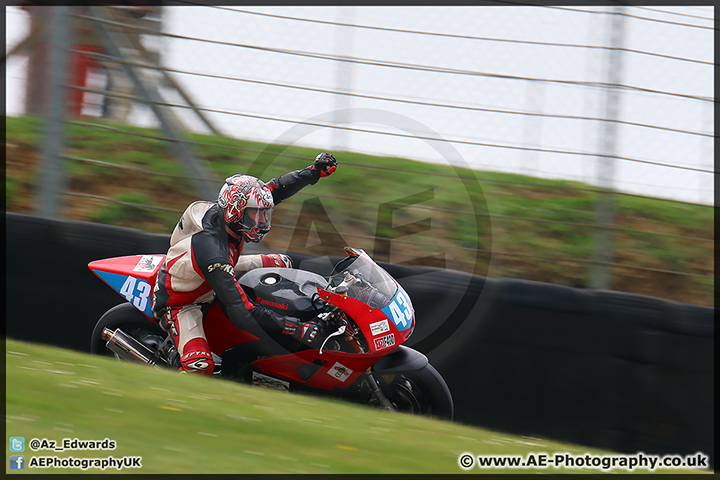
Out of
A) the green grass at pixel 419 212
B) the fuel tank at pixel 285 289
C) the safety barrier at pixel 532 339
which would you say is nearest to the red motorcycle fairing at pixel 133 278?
the safety barrier at pixel 532 339

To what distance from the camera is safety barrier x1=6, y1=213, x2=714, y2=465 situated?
4.59 m

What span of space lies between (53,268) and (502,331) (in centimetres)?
327

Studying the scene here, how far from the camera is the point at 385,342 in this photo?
4160 mm

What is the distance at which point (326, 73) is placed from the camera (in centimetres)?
550

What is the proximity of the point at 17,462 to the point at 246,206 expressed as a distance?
209 centimetres

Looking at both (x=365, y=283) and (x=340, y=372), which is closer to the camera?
(x=365, y=283)

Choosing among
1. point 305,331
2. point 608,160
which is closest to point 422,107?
point 608,160

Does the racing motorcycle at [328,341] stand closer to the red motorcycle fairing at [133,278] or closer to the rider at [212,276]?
the red motorcycle fairing at [133,278]

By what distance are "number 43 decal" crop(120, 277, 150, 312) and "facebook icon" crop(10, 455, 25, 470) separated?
2009mm

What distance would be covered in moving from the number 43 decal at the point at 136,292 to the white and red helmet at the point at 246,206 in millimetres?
746

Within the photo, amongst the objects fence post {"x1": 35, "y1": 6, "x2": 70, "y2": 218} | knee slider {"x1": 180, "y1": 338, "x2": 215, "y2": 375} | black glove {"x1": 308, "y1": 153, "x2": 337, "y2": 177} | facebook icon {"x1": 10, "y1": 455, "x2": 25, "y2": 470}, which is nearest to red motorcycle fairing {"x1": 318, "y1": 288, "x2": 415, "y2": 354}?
knee slider {"x1": 180, "y1": 338, "x2": 215, "y2": 375}

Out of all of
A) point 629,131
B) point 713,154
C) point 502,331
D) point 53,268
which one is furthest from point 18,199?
point 713,154

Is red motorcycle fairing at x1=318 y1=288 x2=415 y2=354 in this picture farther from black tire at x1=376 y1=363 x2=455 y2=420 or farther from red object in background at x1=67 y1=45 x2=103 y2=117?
red object in background at x1=67 y1=45 x2=103 y2=117

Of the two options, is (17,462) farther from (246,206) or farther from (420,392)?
(420,392)
